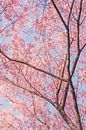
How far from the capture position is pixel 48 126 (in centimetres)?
1476

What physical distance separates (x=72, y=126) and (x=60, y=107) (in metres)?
0.93

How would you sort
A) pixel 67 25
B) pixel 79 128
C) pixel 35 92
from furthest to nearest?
pixel 35 92 < pixel 67 25 < pixel 79 128

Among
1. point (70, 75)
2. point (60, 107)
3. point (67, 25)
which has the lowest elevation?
point (60, 107)

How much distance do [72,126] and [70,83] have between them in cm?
120

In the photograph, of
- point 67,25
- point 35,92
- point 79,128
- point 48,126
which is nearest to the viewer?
point 79,128

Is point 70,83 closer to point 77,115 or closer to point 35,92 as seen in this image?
point 77,115

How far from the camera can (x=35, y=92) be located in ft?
33.7

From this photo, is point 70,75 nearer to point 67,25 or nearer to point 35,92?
point 67,25

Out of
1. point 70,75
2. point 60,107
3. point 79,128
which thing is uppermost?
point 70,75

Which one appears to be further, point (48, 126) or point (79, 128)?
point (48, 126)

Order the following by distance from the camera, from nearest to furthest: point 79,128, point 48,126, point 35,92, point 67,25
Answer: point 79,128
point 67,25
point 35,92
point 48,126

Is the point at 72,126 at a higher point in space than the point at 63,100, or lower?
lower

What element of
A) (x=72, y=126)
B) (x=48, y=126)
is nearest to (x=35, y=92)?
(x=72, y=126)

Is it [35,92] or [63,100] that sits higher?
[35,92]
